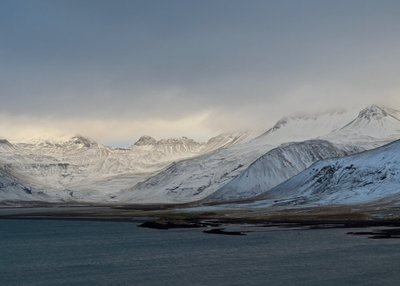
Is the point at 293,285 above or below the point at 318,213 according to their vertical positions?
below

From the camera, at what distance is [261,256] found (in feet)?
331

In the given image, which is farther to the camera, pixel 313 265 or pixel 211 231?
pixel 211 231

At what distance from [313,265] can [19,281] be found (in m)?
38.0

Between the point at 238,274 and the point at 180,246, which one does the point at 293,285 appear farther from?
the point at 180,246

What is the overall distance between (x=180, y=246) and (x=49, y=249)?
25038mm

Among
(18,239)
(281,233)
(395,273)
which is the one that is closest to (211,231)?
(281,233)

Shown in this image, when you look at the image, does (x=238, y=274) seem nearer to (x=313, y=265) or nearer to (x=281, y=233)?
(x=313, y=265)

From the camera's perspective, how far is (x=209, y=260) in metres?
98.9

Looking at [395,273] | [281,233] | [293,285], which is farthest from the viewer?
[281,233]

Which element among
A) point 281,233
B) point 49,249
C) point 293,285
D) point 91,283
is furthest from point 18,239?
point 293,285

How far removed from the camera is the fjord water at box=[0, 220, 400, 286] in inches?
3201

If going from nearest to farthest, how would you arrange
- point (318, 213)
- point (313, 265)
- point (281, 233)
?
point (313, 265), point (281, 233), point (318, 213)

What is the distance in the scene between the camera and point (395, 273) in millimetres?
80062

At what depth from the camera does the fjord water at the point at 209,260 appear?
81.3m
